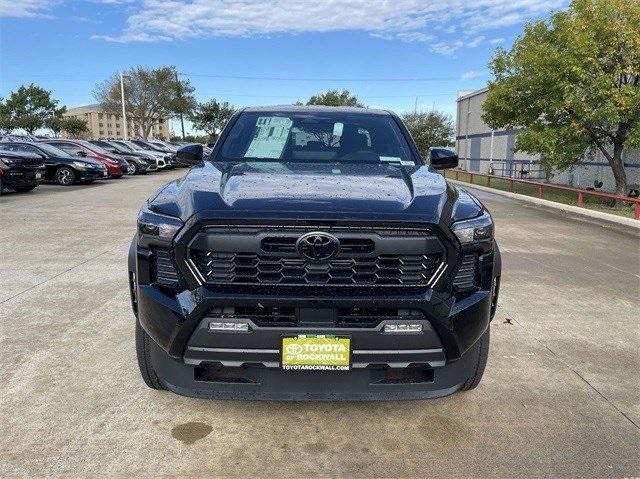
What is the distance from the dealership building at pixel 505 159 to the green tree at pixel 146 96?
32.1 m

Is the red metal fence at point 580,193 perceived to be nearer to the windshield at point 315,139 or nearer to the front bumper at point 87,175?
the windshield at point 315,139

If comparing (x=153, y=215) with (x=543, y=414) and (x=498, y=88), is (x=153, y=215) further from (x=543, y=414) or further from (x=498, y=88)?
(x=498, y=88)

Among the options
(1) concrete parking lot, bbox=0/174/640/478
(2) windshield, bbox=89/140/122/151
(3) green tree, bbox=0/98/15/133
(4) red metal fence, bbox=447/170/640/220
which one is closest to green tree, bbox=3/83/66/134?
(3) green tree, bbox=0/98/15/133

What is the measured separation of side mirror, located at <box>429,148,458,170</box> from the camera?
4.39 m

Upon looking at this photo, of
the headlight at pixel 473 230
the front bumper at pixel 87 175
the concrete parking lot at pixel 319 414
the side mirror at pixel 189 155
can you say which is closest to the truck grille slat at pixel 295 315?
the headlight at pixel 473 230

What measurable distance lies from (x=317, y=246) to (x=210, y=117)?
74.0m

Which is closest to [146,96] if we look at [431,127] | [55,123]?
[55,123]

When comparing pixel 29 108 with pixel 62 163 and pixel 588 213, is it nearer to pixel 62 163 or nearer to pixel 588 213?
pixel 62 163

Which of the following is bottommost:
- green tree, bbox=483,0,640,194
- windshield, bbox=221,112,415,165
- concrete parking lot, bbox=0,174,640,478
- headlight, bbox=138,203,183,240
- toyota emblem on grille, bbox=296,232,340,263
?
concrete parking lot, bbox=0,174,640,478

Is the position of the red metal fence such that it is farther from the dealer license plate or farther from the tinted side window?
the tinted side window

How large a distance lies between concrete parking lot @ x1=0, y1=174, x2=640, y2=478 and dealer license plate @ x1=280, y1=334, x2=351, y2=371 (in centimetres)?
54

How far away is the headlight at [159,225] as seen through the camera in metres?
2.67

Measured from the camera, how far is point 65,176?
18.5 meters

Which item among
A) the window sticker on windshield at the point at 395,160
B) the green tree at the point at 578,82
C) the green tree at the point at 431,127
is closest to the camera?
the window sticker on windshield at the point at 395,160
